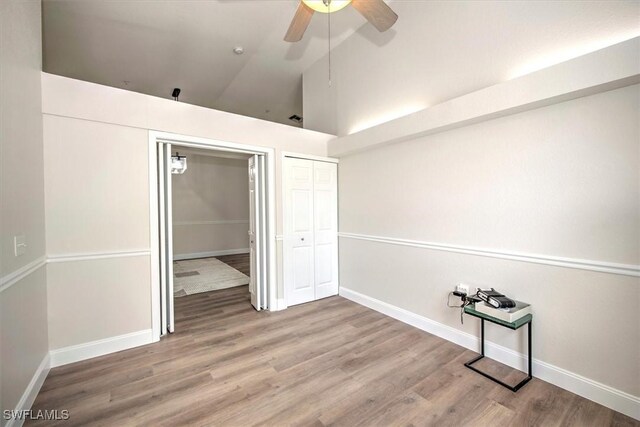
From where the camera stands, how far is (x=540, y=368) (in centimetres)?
219

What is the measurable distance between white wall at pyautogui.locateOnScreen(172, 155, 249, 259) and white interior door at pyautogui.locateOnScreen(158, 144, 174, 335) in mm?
4660

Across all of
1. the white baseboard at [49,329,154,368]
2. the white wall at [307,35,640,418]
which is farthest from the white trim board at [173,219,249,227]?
the white wall at [307,35,640,418]

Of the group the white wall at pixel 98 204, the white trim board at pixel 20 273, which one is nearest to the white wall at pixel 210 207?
the white wall at pixel 98 204

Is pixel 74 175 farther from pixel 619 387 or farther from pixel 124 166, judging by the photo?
pixel 619 387

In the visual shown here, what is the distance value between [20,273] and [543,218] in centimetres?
384

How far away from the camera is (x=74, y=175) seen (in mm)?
2408

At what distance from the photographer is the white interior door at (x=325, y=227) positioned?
401 centimetres

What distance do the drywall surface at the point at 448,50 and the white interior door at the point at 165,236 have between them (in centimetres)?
253

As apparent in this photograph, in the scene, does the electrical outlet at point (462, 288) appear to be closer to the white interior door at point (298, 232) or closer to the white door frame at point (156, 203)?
the white interior door at point (298, 232)

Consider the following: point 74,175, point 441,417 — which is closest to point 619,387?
point 441,417

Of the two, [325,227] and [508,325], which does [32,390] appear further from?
[508,325]

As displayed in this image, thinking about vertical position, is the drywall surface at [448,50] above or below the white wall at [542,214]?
above

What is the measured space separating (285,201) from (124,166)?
5.96 ft

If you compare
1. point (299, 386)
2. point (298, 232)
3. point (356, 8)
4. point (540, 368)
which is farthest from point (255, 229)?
point (540, 368)
